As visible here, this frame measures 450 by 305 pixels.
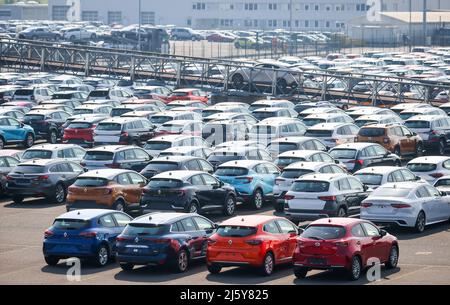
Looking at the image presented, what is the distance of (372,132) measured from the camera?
44781mm

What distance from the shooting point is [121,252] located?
87.1 ft

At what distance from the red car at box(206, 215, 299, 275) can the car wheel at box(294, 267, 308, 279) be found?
70 centimetres

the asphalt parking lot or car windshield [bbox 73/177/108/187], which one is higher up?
car windshield [bbox 73/177/108/187]

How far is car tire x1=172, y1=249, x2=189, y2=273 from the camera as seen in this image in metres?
26.5

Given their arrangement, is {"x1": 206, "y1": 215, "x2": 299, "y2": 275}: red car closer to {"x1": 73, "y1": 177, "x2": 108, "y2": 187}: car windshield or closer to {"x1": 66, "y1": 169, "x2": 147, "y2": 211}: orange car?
{"x1": 66, "y1": 169, "x2": 147, "y2": 211}: orange car

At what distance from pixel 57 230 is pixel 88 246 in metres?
0.86

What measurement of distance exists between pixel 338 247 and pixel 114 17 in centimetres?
15039

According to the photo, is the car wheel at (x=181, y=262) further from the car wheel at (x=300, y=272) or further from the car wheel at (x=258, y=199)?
the car wheel at (x=258, y=199)

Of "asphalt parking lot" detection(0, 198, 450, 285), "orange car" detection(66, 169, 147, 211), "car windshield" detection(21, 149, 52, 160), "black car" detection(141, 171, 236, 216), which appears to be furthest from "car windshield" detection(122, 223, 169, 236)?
"car windshield" detection(21, 149, 52, 160)

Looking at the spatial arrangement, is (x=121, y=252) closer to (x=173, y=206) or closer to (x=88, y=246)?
(x=88, y=246)

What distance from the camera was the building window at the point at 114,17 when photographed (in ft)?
564

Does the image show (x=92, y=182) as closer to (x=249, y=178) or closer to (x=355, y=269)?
(x=249, y=178)
